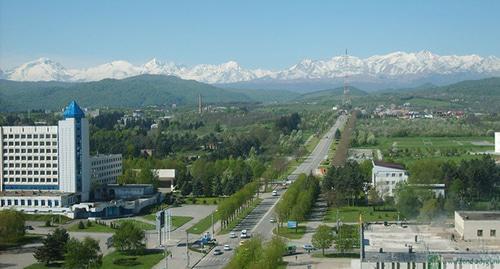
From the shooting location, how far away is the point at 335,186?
91.1ft

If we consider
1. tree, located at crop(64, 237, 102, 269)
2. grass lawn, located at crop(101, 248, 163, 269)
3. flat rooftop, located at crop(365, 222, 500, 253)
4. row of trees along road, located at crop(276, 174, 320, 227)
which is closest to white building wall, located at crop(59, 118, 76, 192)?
row of trees along road, located at crop(276, 174, 320, 227)

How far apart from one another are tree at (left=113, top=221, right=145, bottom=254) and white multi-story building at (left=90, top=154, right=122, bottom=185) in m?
9.39

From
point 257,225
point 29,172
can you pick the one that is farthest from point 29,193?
point 257,225

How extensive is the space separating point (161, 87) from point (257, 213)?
12984 centimetres

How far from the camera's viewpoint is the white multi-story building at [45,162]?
27125 millimetres

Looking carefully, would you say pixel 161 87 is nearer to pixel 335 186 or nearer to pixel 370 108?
pixel 370 108

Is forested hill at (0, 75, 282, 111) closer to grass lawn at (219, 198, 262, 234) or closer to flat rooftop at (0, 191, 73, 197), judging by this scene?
flat rooftop at (0, 191, 73, 197)

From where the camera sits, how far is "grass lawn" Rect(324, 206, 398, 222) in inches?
966

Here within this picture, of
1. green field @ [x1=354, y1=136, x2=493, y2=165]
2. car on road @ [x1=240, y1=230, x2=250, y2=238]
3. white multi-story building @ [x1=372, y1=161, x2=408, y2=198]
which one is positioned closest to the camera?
car on road @ [x1=240, y1=230, x2=250, y2=238]

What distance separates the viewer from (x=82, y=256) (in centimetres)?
1727

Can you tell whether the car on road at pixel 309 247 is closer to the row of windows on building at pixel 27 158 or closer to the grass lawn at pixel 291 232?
the grass lawn at pixel 291 232

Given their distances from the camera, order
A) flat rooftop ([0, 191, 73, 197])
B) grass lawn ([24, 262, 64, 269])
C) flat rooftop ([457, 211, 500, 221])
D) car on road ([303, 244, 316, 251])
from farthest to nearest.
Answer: flat rooftop ([0, 191, 73, 197]) < car on road ([303, 244, 316, 251]) < flat rooftop ([457, 211, 500, 221]) < grass lawn ([24, 262, 64, 269])

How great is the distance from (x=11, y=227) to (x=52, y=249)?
123 inches

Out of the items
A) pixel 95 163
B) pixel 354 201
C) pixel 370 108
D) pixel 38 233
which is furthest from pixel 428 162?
pixel 370 108
